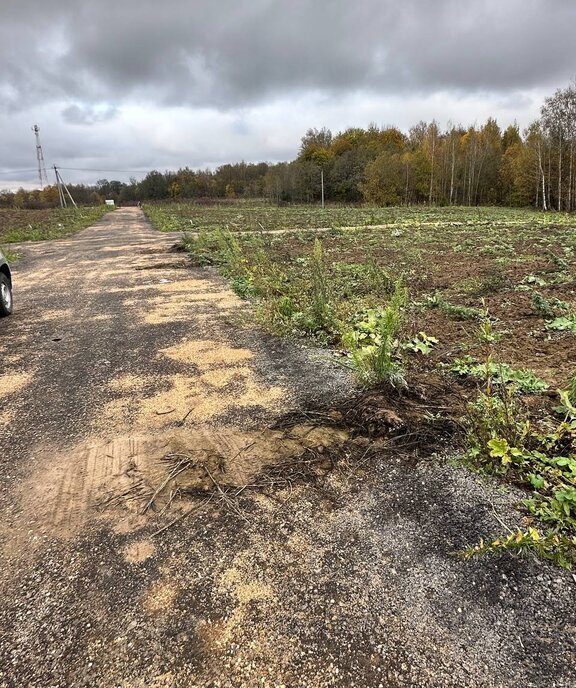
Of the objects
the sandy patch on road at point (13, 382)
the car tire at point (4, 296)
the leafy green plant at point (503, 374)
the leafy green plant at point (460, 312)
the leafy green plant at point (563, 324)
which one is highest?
the car tire at point (4, 296)

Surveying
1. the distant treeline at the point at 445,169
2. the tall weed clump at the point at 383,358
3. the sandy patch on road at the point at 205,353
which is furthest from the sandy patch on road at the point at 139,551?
the distant treeline at the point at 445,169

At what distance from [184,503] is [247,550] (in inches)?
22.9

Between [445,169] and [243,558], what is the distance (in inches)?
2483

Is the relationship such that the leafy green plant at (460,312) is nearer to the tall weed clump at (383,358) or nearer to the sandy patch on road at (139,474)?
the tall weed clump at (383,358)

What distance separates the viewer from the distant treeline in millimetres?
42031

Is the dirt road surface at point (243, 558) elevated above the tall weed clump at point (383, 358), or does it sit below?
below

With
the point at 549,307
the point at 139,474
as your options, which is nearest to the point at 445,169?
the point at 549,307

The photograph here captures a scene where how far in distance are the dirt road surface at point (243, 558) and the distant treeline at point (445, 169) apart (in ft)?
156

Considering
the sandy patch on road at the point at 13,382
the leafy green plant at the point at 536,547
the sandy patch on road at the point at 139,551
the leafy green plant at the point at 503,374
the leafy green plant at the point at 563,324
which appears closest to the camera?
the leafy green plant at the point at 536,547

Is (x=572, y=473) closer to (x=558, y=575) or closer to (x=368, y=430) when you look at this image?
(x=558, y=575)

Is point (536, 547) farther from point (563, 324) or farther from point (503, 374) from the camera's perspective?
point (563, 324)

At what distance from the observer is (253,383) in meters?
4.51

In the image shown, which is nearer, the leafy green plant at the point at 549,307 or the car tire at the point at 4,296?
the leafy green plant at the point at 549,307

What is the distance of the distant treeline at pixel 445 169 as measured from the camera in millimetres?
42031
